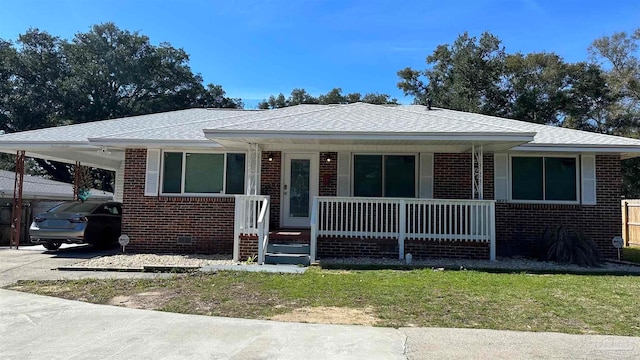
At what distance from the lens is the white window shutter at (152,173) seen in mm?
11695

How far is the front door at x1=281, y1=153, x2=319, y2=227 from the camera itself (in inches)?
473

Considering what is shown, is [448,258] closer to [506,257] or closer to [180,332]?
[506,257]

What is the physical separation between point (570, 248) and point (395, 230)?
12.9ft

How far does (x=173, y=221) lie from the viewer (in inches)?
458

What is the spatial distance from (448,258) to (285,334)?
6.19 meters

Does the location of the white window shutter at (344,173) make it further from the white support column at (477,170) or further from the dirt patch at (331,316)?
the dirt patch at (331,316)

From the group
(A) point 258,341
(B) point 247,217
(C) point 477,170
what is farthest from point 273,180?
(A) point 258,341

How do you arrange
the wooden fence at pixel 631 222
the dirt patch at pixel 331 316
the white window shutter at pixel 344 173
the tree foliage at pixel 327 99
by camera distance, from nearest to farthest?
1. the dirt patch at pixel 331 316
2. the white window shutter at pixel 344 173
3. the wooden fence at pixel 631 222
4. the tree foliage at pixel 327 99

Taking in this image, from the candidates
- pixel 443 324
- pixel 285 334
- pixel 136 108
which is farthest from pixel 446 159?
pixel 136 108

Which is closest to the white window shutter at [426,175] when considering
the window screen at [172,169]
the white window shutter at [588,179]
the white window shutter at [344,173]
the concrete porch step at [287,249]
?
the white window shutter at [344,173]

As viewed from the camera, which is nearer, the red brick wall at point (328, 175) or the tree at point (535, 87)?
the red brick wall at point (328, 175)

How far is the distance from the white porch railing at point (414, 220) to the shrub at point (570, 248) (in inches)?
59.1

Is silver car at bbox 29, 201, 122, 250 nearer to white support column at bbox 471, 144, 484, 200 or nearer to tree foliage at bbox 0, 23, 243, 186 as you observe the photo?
white support column at bbox 471, 144, 484, 200

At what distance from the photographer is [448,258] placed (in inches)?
404
